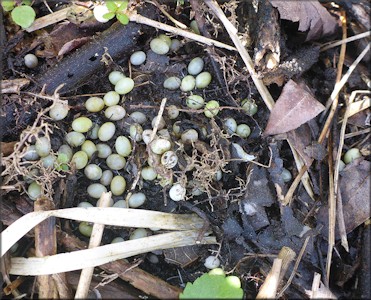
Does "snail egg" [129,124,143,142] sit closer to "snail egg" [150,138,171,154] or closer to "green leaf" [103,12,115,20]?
"snail egg" [150,138,171,154]

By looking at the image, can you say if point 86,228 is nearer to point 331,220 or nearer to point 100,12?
point 100,12

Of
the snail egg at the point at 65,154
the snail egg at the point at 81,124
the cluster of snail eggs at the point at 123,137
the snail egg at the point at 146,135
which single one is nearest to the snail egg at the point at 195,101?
the cluster of snail eggs at the point at 123,137

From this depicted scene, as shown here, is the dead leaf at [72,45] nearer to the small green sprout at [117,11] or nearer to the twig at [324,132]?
the small green sprout at [117,11]

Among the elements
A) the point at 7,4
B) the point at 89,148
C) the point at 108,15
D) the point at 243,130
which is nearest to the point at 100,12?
the point at 108,15

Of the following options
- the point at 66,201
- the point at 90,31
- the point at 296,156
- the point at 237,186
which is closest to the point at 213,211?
the point at 237,186

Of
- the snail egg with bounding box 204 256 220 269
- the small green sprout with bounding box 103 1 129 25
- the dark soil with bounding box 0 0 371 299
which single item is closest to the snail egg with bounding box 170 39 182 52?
the dark soil with bounding box 0 0 371 299

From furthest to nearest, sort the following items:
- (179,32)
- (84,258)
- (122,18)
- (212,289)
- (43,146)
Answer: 1. (179,32)
2. (122,18)
3. (43,146)
4. (84,258)
5. (212,289)

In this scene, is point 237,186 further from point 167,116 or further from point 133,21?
point 133,21
